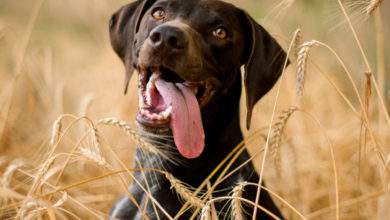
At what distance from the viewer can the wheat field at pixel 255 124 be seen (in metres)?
4.65

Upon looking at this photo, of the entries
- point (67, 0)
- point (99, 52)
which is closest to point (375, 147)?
point (99, 52)

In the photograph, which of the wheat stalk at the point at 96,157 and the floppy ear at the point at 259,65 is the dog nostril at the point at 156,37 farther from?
the wheat stalk at the point at 96,157

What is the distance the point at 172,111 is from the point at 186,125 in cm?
11

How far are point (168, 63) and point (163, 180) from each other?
674 mm

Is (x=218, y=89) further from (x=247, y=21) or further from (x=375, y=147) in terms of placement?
(x=375, y=147)

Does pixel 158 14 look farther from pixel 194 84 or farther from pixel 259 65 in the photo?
pixel 259 65

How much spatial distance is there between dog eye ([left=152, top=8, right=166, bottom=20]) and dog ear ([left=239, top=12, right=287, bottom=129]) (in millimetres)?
485

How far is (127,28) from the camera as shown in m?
5.91

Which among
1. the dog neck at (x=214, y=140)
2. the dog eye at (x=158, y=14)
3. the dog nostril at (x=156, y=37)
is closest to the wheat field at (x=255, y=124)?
the dog neck at (x=214, y=140)

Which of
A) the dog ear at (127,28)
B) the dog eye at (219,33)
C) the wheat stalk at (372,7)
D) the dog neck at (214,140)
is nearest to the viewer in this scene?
the wheat stalk at (372,7)

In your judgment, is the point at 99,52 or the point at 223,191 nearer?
the point at 223,191

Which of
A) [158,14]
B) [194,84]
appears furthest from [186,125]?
[158,14]

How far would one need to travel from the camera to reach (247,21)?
570cm

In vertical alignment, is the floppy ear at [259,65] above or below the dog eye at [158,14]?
below
